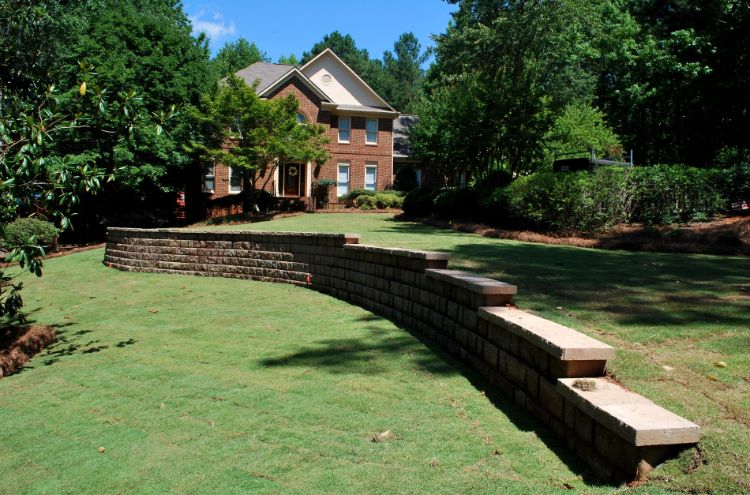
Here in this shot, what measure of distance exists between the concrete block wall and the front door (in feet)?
75.2

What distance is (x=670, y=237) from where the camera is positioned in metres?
12.4

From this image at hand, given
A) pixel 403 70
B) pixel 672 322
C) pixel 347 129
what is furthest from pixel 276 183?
pixel 403 70

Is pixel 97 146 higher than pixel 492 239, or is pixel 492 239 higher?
pixel 97 146

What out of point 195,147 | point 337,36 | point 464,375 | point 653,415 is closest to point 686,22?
point 195,147

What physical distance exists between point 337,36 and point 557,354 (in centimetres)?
9644

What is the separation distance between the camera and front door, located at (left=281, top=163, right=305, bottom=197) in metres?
33.8

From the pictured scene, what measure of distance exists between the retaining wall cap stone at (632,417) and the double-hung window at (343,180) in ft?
104

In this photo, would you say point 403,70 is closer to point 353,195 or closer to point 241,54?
point 241,54

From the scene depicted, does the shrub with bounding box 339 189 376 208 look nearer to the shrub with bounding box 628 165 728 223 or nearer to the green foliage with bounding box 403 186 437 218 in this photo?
the green foliage with bounding box 403 186 437 218

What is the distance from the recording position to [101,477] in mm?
3539

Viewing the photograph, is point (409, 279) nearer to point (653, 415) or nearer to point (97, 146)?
point (653, 415)

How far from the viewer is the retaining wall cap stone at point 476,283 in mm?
4816

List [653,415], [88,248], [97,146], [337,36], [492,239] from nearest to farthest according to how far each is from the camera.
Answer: [653,415]
[492,239]
[88,248]
[97,146]
[337,36]

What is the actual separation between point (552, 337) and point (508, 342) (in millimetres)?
712
